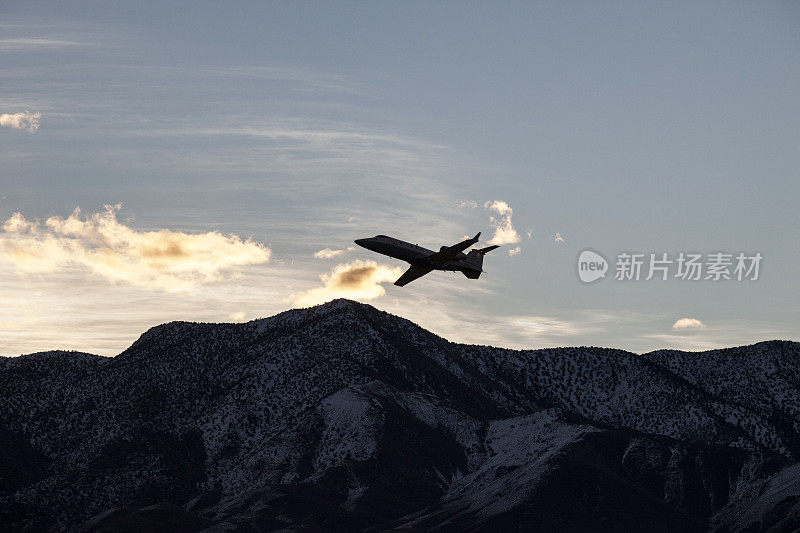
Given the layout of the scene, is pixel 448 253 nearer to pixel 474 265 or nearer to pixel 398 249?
pixel 398 249

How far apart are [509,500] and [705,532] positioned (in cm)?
3945

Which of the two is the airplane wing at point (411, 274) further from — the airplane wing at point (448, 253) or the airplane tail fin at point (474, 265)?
the airplane tail fin at point (474, 265)

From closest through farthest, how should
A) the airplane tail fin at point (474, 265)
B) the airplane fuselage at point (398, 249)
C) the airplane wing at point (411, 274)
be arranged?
the airplane fuselage at point (398, 249) → the airplane wing at point (411, 274) → the airplane tail fin at point (474, 265)

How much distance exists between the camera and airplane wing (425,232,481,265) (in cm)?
9831

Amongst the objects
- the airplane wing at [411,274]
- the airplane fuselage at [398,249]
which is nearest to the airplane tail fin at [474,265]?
the airplane fuselage at [398,249]

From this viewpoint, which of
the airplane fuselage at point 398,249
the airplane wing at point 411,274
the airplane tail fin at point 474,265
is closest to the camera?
the airplane fuselage at point 398,249

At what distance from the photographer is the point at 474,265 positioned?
4432 inches

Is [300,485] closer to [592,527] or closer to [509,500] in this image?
[509,500]

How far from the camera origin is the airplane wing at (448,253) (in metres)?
98.3

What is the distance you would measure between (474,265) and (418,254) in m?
12.6

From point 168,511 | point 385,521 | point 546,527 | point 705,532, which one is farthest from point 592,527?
point 168,511

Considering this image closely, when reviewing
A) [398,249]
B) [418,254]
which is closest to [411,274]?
[418,254]

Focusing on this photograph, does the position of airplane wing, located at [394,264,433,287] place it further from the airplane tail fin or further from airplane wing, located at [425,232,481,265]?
the airplane tail fin

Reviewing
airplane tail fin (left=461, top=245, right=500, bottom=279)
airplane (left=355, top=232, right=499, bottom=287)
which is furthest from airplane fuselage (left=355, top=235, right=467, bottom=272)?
airplane tail fin (left=461, top=245, right=500, bottom=279)
